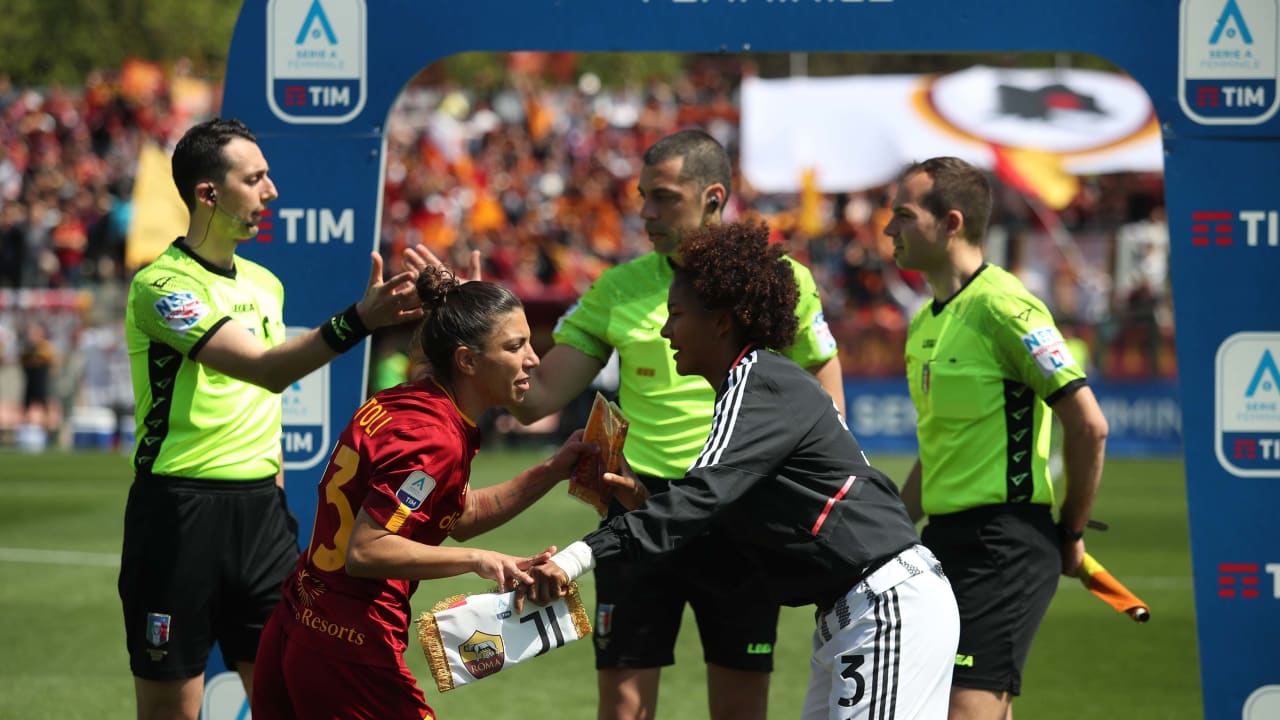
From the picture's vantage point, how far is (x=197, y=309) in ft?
16.3

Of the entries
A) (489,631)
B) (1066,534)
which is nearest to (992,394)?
(1066,534)

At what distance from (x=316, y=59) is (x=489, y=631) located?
3.08 metres

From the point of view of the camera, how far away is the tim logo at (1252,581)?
5.92 m

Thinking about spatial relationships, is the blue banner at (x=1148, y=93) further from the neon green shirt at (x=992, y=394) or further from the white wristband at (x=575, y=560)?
the white wristband at (x=575, y=560)

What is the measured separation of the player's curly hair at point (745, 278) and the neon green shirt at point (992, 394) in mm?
1188

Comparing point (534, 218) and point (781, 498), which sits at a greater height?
point (781, 498)

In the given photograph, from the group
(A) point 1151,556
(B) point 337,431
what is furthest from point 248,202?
(A) point 1151,556

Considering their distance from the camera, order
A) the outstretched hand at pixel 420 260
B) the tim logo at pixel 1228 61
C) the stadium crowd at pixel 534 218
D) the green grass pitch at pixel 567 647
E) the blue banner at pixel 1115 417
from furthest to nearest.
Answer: the stadium crowd at pixel 534 218
the blue banner at pixel 1115 417
the green grass pitch at pixel 567 647
the tim logo at pixel 1228 61
the outstretched hand at pixel 420 260

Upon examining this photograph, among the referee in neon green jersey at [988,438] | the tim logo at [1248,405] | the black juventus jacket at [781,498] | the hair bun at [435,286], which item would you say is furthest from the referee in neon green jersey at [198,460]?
the tim logo at [1248,405]

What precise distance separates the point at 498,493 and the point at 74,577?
26.5ft

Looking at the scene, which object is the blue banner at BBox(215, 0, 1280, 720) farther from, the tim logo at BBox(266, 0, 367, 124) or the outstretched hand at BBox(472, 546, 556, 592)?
the outstretched hand at BBox(472, 546, 556, 592)

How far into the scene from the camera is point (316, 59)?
5961mm

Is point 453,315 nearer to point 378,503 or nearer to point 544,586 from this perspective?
point 378,503

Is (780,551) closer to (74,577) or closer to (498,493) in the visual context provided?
(498,493)
